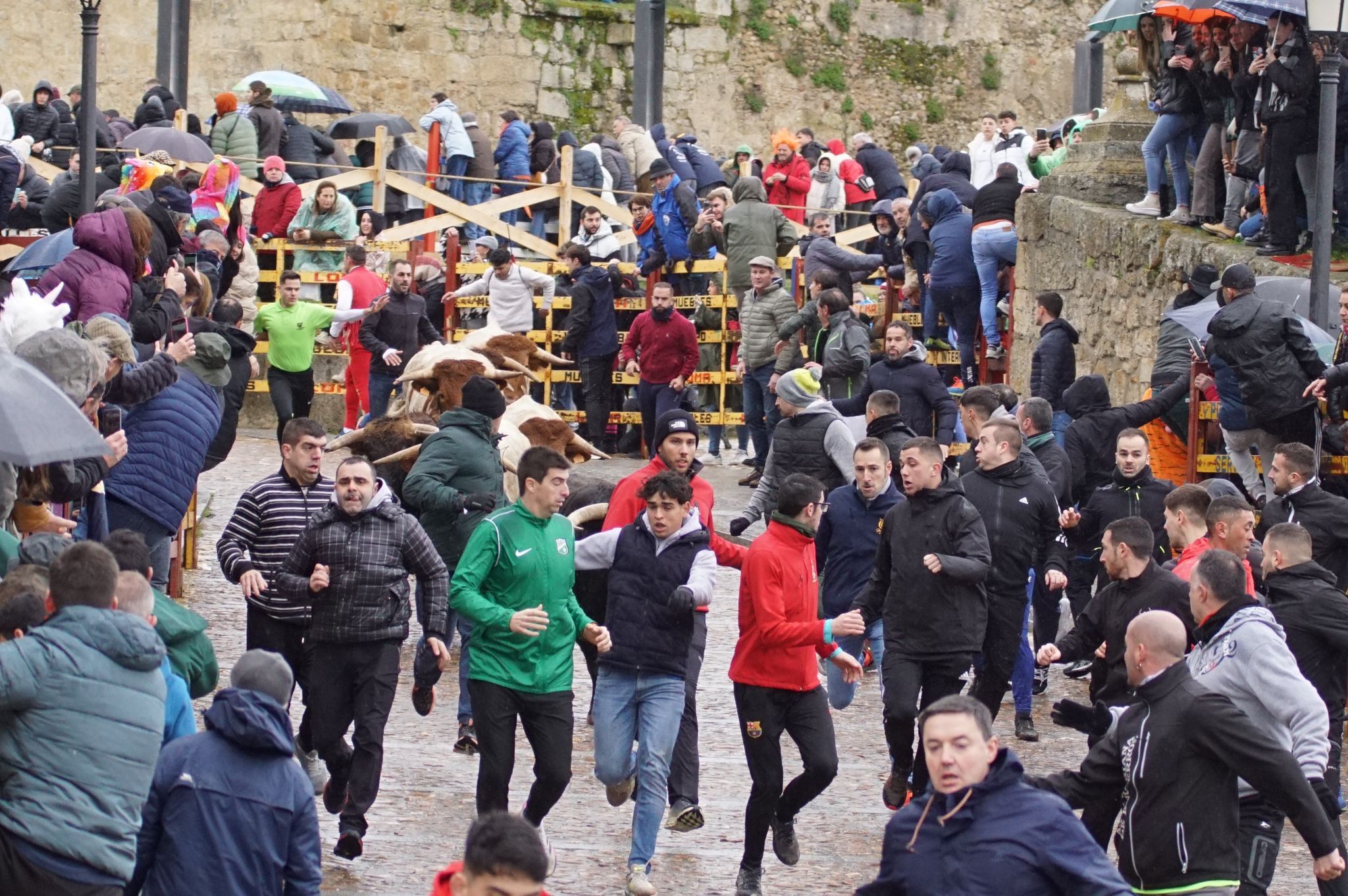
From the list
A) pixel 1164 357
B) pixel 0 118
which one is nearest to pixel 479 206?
pixel 0 118

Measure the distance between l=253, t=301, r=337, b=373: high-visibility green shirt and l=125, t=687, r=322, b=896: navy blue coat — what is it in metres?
11.1

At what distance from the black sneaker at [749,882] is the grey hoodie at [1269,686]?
183 cm

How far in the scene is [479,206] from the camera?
73.2 feet

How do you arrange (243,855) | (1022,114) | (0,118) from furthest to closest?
(1022,114) → (0,118) → (243,855)

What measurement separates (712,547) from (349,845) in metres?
1.85

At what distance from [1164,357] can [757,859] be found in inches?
248

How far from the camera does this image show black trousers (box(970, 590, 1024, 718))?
911 centimetres

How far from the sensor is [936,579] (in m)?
8.42

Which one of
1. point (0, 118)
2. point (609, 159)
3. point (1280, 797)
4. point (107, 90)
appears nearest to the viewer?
point (1280, 797)

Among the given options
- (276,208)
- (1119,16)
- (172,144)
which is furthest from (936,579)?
(172,144)

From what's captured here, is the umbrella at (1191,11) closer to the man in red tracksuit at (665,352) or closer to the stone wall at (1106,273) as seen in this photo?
the stone wall at (1106,273)

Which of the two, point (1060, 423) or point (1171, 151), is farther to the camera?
point (1171, 151)

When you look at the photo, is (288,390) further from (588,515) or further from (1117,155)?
(588,515)

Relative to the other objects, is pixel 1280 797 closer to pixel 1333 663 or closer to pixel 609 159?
pixel 1333 663
